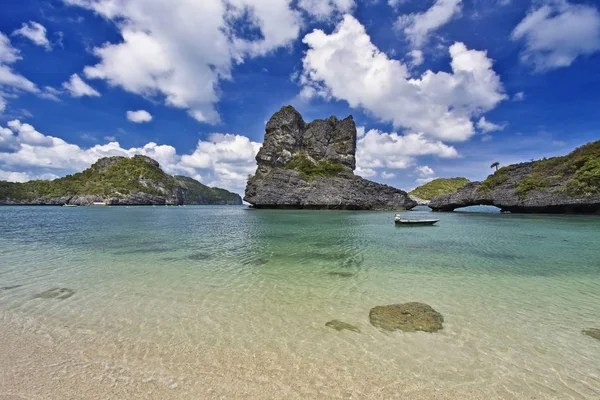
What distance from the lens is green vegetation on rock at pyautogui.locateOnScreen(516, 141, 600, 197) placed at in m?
46.0

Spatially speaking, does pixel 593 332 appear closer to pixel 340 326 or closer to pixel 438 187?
pixel 340 326

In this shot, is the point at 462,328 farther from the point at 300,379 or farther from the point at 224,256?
the point at 224,256

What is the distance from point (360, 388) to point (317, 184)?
81757 millimetres

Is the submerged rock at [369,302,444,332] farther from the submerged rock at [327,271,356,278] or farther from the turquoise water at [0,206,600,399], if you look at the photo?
the submerged rock at [327,271,356,278]

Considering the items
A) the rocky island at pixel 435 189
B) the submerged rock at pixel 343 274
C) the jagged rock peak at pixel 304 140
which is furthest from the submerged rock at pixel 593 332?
the rocky island at pixel 435 189

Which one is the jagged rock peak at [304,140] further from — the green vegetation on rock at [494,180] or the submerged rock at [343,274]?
the submerged rock at [343,274]

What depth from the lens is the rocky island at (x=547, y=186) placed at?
1843 inches

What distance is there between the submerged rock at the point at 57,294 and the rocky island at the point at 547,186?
218ft

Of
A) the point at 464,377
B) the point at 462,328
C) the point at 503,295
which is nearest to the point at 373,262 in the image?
the point at 503,295

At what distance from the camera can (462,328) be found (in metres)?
6.62

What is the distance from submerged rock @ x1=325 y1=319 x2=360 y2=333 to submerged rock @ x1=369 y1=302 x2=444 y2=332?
58 cm

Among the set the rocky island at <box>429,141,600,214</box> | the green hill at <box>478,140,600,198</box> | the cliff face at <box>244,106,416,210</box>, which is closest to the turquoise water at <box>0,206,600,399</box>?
the green hill at <box>478,140,600,198</box>

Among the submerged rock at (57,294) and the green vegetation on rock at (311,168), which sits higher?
the green vegetation on rock at (311,168)

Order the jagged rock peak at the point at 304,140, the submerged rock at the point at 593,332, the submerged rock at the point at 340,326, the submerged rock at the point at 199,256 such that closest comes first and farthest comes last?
1. the submerged rock at the point at 593,332
2. the submerged rock at the point at 340,326
3. the submerged rock at the point at 199,256
4. the jagged rock peak at the point at 304,140
